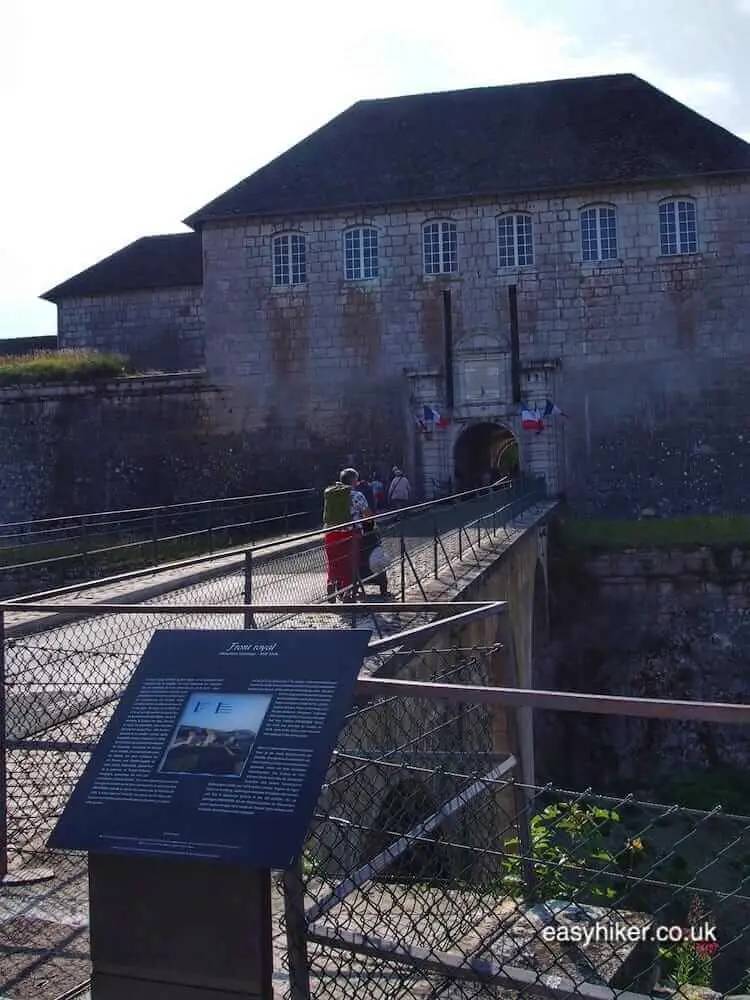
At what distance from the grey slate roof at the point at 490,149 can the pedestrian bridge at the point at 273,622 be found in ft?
30.0

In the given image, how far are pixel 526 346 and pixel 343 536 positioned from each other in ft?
49.6

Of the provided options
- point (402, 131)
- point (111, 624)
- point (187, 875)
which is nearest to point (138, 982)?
point (187, 875)

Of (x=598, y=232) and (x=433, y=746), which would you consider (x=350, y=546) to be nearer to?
(x=433, y=746)

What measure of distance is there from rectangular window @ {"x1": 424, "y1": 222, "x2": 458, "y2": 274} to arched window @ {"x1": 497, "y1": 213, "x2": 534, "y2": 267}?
1051 mm

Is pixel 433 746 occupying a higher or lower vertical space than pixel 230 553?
lower

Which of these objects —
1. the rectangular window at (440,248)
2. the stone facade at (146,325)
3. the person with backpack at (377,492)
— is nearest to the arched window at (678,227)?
the rectangular window at (440,248)

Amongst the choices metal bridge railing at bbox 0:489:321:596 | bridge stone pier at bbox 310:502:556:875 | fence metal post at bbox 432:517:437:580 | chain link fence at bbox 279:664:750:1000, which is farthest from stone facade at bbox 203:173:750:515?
chain link fence at bbox 279:664:750:1000

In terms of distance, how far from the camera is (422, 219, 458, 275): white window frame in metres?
25.0

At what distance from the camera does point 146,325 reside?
31531 mm

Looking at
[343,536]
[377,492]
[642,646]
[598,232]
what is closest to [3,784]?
[343,536]

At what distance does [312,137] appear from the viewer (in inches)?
1051

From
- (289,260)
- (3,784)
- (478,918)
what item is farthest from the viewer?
(289,260)

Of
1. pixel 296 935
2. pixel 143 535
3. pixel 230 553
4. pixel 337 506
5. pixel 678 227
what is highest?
pixel 678 227

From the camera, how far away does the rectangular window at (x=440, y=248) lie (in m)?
25.0
